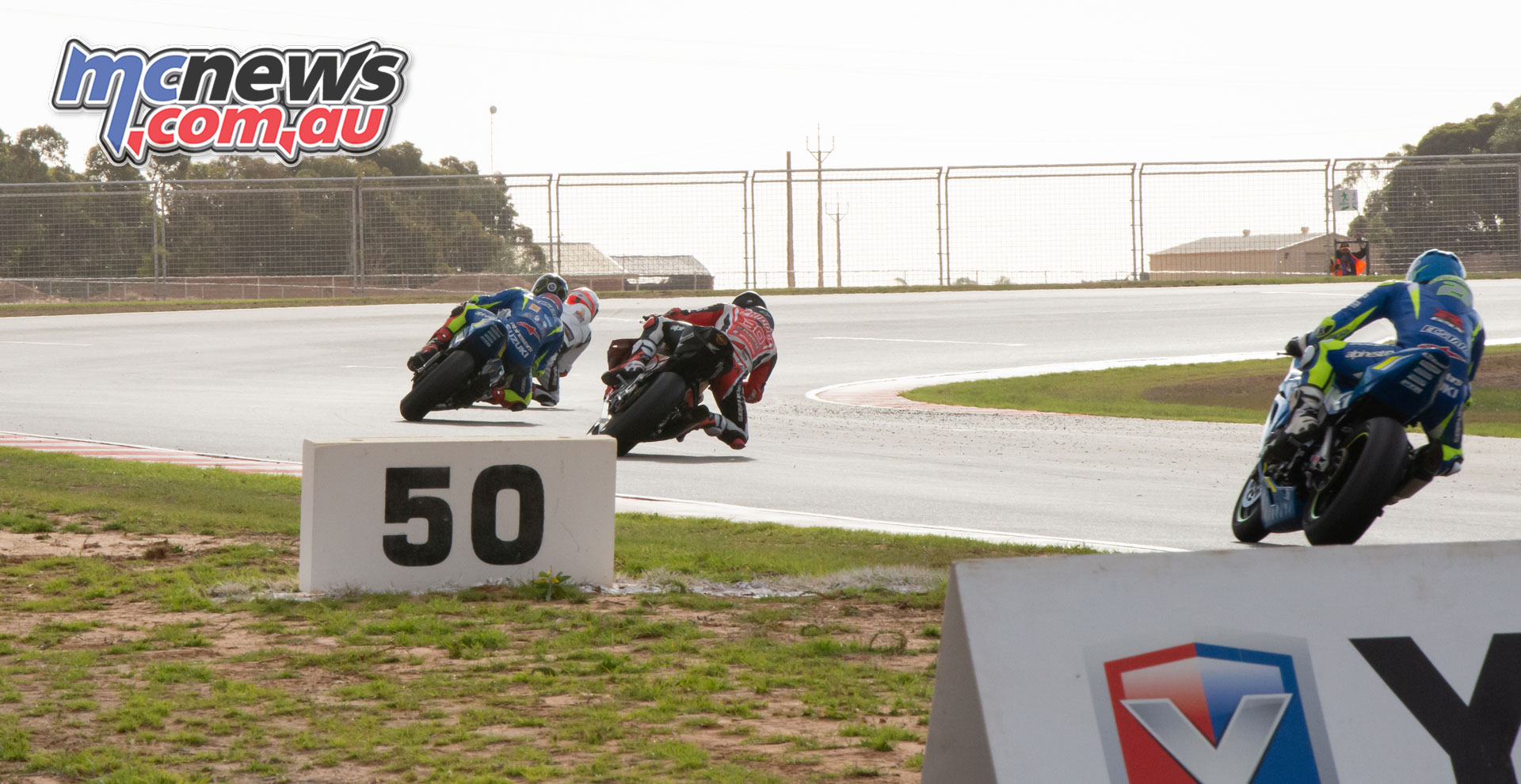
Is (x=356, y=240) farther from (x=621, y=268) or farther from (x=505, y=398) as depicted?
(x=505, y=398)

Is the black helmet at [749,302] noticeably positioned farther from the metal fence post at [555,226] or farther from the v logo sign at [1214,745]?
the metal fence post at [555,226]

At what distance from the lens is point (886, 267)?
32.4m

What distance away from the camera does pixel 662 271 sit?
31.9 meters

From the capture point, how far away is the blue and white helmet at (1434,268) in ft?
24.8

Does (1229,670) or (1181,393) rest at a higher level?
(1181,393)

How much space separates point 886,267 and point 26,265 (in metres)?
19.1

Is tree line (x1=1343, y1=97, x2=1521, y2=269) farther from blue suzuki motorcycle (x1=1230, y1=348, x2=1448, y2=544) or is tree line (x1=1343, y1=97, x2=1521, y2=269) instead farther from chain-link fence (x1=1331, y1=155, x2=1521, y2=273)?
blue suzuki motorcycle (x1=1230, y1=348, x2=1448, y2=544)

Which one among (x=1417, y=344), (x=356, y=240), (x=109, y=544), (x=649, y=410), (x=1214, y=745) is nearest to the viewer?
(x=1214, y=745)

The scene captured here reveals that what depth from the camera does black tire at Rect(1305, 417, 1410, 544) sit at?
6.86 m

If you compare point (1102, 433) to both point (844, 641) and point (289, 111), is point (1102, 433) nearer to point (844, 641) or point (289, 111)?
point (844, 641)

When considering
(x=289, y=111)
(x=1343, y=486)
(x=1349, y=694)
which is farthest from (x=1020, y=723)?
(x=289, y=111)

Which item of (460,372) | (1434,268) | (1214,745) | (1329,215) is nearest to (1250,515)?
(1434,268)

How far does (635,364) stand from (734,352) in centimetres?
79

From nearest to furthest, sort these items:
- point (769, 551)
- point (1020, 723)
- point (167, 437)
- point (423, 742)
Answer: point (1020, 723)
point (423, 742)
point (769, 551)
point (167, 437)
